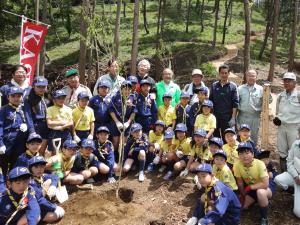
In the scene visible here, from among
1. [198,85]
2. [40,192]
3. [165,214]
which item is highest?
[198,85]

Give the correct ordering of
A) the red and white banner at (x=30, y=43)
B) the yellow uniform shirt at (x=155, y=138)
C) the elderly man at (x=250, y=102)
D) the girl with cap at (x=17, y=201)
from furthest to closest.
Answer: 1. the red and white banner at (x=30, y=43)
2. the yellow uniform shirt at (x=155, y=138)
3. the elderly man at (x=250, y=102)
4. the girl with cap at (x=17, y=201)

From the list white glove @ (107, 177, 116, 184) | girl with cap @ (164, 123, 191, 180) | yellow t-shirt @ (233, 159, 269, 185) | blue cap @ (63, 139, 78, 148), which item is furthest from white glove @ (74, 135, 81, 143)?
yellow t-shirt @ (233, 159, 269, 185)

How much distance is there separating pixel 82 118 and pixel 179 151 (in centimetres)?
218

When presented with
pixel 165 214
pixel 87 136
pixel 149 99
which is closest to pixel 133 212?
pixel 165 214

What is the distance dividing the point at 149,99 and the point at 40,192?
3.35 m

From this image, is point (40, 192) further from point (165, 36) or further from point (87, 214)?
point (165, 36)

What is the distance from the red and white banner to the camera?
9.31m

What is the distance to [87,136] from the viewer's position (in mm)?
7836

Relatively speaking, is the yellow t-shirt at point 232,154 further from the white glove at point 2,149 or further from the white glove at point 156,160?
the white glove at point 2,149

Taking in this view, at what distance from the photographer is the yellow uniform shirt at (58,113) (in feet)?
24.0

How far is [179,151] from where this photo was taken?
7816 millimetres

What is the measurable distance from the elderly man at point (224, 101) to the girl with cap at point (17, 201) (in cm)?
434

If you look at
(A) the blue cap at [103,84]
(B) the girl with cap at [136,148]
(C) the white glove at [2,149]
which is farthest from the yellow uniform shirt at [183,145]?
(C) the white glove at [2,149]

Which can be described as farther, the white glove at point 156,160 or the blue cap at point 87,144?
the white glove at point 156,160
